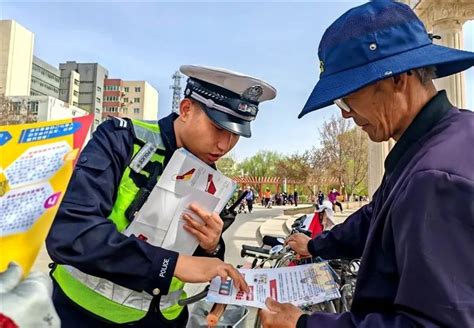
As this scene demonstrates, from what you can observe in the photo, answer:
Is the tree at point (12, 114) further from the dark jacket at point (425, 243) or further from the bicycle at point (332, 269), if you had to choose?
the dark jacket at point (425, 243)

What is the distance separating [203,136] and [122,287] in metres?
0.62

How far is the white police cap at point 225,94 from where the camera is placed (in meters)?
1.52

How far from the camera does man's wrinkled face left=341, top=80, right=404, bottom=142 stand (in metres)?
1.09

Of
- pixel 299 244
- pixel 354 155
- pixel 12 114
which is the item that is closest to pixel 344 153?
pixel 354 155

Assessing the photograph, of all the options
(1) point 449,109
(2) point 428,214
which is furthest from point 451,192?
(1) point 449,109

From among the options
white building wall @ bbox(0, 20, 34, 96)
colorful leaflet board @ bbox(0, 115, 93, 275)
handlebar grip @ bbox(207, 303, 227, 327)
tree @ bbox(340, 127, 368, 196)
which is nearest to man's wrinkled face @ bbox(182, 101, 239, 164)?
handlebar grip @ bbox(207, 303, 227, 327)

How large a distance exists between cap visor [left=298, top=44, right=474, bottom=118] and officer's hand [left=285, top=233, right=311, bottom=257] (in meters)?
1.13

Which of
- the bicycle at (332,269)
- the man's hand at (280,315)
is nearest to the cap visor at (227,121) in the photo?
the man's hand at (280,315)

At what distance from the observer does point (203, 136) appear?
1521 millimetres

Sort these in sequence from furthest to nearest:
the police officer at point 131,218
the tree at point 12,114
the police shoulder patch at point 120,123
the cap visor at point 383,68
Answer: the tree at point 12,114 < the police shoulder patch at point 120,123 < the police officer at point 131,218 < the cap visor at point 383,68

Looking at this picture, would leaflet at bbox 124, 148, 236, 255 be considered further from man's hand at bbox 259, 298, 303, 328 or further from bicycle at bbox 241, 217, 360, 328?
bicycle at bbox 241, 217, 360, 328

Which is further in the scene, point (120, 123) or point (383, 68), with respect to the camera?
point (120, 123)

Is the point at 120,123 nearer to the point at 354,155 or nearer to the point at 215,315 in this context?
the point at 215,315

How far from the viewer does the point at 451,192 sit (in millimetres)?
812
